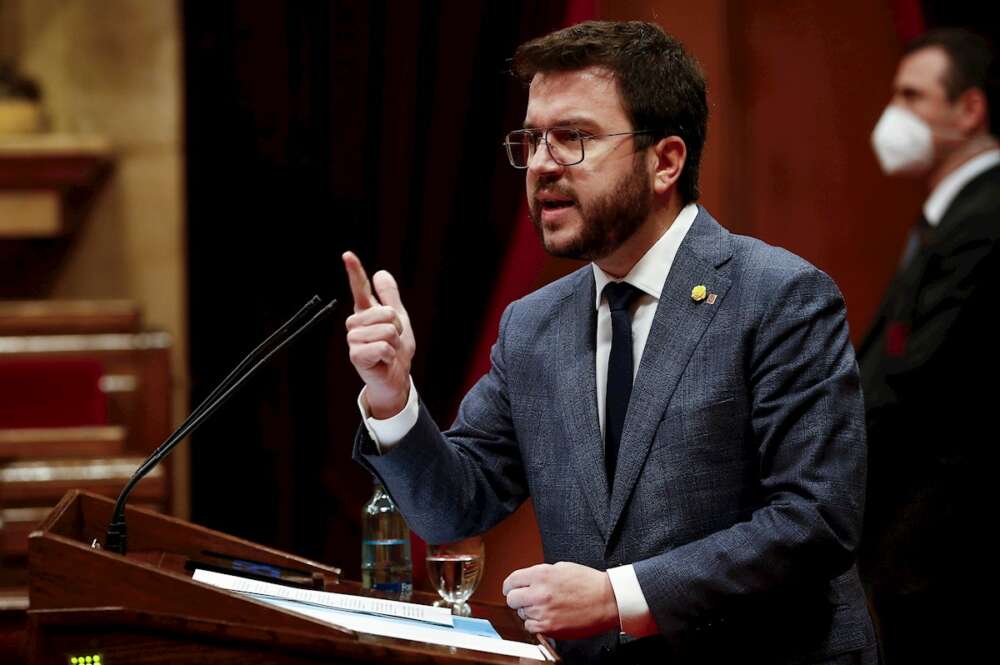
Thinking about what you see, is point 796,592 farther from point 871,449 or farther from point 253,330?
point 253,330

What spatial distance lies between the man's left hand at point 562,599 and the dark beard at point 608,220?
1.39ft

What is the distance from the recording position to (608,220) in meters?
1.64

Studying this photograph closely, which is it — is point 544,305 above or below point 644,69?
below

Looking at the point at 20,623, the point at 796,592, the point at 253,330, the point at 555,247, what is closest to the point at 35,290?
the point at 253,330

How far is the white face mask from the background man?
326mm

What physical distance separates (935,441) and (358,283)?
1.91 metres

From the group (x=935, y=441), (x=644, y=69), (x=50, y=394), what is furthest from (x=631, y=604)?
(x=50, y=394)

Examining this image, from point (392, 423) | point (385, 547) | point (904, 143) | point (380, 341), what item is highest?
point (904, 143)

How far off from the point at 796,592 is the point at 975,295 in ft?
5.31

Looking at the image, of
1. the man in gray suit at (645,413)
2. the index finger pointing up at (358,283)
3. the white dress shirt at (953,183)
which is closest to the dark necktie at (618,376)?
the man in gray suit at (645,413)

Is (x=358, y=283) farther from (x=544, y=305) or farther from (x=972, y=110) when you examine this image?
(x=972, y=110)

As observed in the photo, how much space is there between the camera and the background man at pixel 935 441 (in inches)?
115

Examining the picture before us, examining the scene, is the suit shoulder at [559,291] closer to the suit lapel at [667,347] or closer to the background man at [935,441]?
the suit lapel at [667,347]

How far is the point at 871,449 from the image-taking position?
295 centimetres
